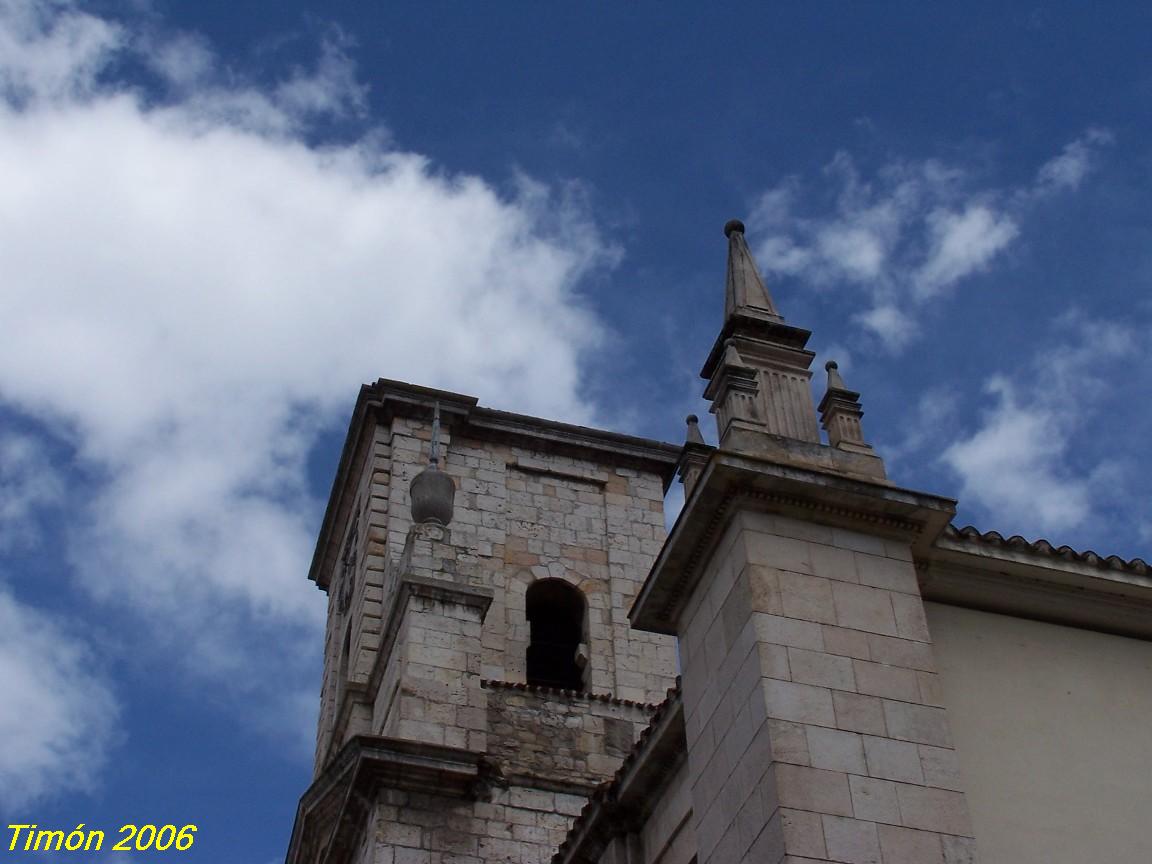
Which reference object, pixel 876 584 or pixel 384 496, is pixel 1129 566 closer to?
pixel 876 584

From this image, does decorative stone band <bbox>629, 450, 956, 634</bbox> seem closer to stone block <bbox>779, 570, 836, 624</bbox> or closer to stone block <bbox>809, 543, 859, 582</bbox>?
stone block <bbox>809, 543, 859, 582</bbox>

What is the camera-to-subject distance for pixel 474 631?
58.4 feet

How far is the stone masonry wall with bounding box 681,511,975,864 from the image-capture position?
917 centimetres

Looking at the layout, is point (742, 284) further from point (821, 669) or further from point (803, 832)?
point (803, 832)

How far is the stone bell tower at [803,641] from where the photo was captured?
9.25m

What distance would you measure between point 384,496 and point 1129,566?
1279cm

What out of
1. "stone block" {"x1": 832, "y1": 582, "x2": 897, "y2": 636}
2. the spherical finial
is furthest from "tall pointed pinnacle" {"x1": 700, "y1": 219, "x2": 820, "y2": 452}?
the spherical finial

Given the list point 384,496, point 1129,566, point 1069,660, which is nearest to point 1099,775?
point 1069,660

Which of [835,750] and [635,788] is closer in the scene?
[835,750]

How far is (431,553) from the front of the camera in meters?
18.3

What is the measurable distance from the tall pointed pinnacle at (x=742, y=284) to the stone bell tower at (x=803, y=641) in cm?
62

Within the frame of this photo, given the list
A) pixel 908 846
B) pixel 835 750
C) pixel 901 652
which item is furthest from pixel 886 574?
pixel 908 846

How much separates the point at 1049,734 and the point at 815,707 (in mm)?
1886

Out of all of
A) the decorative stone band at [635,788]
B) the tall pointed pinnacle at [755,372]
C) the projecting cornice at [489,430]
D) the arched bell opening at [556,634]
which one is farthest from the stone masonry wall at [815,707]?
the projecting cornice at [489,430]
